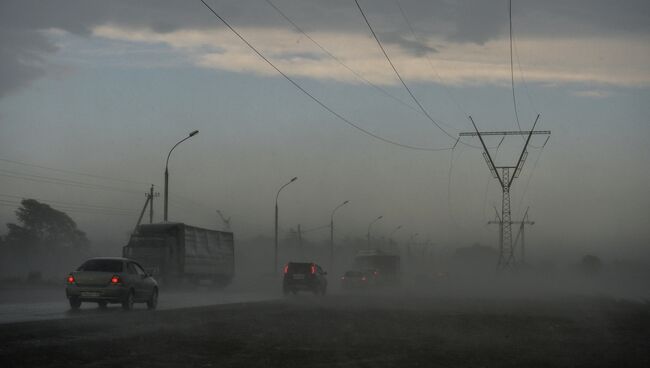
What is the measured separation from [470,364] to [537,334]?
6.90 m

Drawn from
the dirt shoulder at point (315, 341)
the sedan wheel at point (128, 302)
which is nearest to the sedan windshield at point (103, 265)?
the sedan wheel at point (128, 302)

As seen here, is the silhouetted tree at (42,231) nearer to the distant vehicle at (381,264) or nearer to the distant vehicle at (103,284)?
the distant vehicle at (381,264)

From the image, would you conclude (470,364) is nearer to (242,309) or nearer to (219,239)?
(242,309)

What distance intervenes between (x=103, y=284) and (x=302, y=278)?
19698 millimetres

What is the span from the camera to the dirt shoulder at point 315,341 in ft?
43.8

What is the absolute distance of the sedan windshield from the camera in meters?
26.3

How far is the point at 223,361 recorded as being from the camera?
13.1m

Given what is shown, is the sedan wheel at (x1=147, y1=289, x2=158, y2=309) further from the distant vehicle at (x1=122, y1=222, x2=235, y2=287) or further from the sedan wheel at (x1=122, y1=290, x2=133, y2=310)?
the distant vehicle at (x1=122, y1=222, x2=235, y2=287)

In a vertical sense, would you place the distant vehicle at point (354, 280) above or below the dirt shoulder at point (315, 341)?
above

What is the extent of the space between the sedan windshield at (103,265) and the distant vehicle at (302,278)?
18.9 m

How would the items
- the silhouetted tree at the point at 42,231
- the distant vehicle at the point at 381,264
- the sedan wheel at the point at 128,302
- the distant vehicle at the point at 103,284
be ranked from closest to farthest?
the distant vehicle at the point at 103,284 → the sedan wheel at the point at 128,302 → the distant vehicle at the point at 381,264 → the silhouetted tree at the point at 42,231

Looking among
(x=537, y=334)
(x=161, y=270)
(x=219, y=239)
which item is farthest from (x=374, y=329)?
(x=219, y=239)

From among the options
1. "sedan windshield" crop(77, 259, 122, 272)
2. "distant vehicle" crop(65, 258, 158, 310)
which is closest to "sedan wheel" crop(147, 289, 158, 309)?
"distant vehicle" crop(65, 258, 158, 310)

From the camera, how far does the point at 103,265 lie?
26547 millimetres
